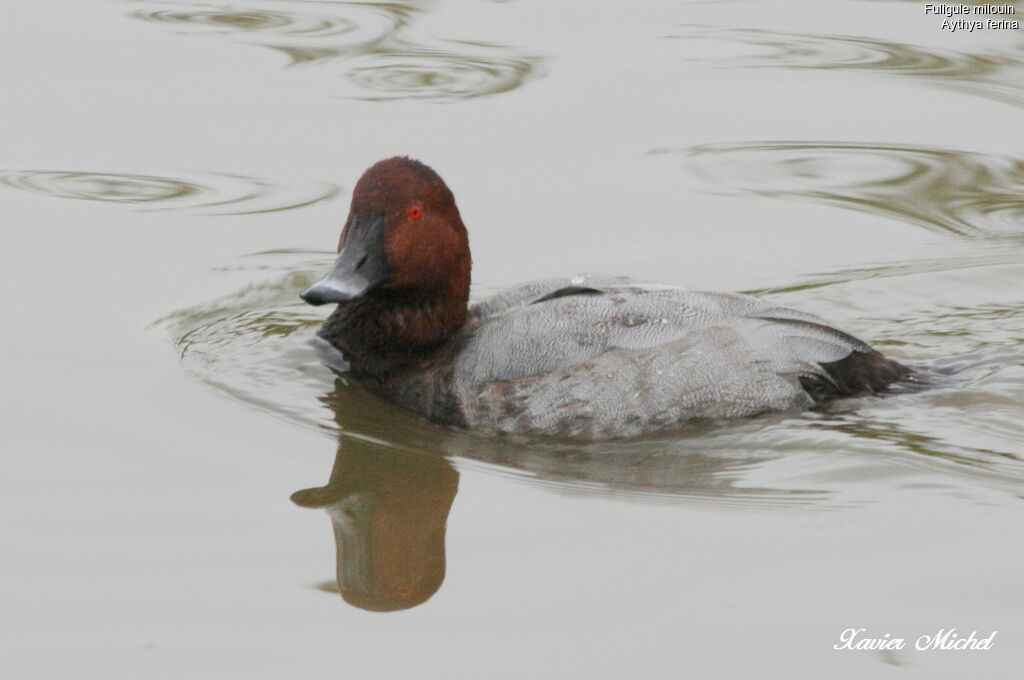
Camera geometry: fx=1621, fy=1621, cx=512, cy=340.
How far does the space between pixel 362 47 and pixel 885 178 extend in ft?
13.3

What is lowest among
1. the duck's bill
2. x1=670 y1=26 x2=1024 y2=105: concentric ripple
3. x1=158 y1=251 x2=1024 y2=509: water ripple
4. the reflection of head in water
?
the reflection of head in water

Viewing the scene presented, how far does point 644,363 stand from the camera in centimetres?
681

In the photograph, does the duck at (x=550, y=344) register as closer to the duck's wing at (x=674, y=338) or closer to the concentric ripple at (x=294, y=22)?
the duck's wing at (x=674, y=338)

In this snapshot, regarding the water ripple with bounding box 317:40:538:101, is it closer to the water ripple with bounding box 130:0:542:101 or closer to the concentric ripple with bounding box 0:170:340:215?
the water ripple with bounding box 130:0:542:101

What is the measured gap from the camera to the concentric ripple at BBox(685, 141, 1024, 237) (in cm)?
979

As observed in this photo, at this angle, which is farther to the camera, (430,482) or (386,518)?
(430,482)

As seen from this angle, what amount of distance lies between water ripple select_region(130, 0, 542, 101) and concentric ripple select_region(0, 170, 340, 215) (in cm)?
149

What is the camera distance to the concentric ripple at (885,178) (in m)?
9.79

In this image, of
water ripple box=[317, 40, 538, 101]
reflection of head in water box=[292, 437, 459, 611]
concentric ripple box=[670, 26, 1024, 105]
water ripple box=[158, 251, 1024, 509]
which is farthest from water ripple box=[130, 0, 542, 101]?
reflection of head in water box=[292, 437, 459, 611]

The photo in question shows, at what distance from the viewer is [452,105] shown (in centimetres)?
1103

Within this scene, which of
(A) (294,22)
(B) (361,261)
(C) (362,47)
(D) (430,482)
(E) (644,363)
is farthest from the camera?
(A) (294,22)
